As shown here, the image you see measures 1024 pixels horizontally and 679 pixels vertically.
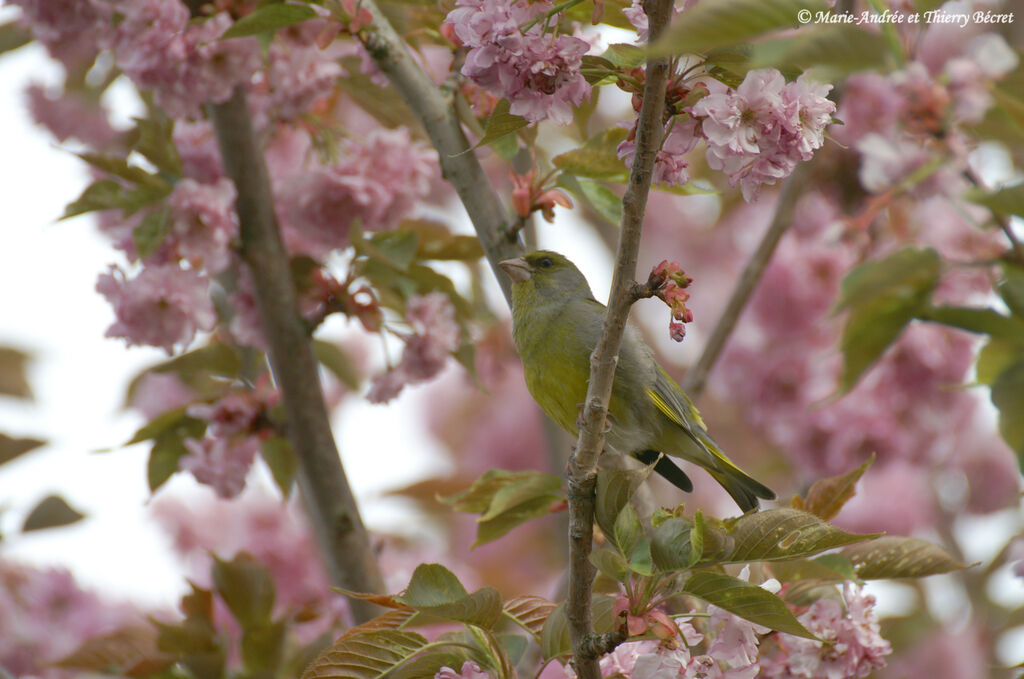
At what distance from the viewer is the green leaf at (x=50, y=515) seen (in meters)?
3.00

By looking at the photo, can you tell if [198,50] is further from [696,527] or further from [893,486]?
[893,486]

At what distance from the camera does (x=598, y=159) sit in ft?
7.30

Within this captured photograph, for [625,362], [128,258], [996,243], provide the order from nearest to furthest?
[625,362]
[128,258]
[996,243]

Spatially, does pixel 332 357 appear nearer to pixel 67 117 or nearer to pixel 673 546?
pixel 67 117

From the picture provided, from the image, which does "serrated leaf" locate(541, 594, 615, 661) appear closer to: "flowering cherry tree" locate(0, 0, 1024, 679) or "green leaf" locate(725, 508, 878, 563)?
"flowering cherry tree" locate(0, 0, 1024, 679)

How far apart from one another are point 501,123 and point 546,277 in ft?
3.18

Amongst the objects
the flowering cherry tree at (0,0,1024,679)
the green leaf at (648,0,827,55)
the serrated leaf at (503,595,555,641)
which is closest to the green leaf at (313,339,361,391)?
the flowering cherry tree at (0,0,1024,679)

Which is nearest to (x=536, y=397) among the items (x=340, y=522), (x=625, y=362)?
(x=625, y=362)

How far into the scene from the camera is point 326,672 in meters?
1.81

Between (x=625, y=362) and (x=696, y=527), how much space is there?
92 cm

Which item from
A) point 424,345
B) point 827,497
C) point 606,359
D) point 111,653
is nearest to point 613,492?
point 606,359

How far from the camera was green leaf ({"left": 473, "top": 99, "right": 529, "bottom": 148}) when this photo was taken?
1.75 m

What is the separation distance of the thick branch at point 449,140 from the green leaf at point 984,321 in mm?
1023

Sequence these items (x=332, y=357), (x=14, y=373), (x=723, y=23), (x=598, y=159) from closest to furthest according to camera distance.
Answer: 1. (x=723, y=23)
2. (x=598, y=159)
3. (x=332, y=357)
4. (x=14, y=373)
